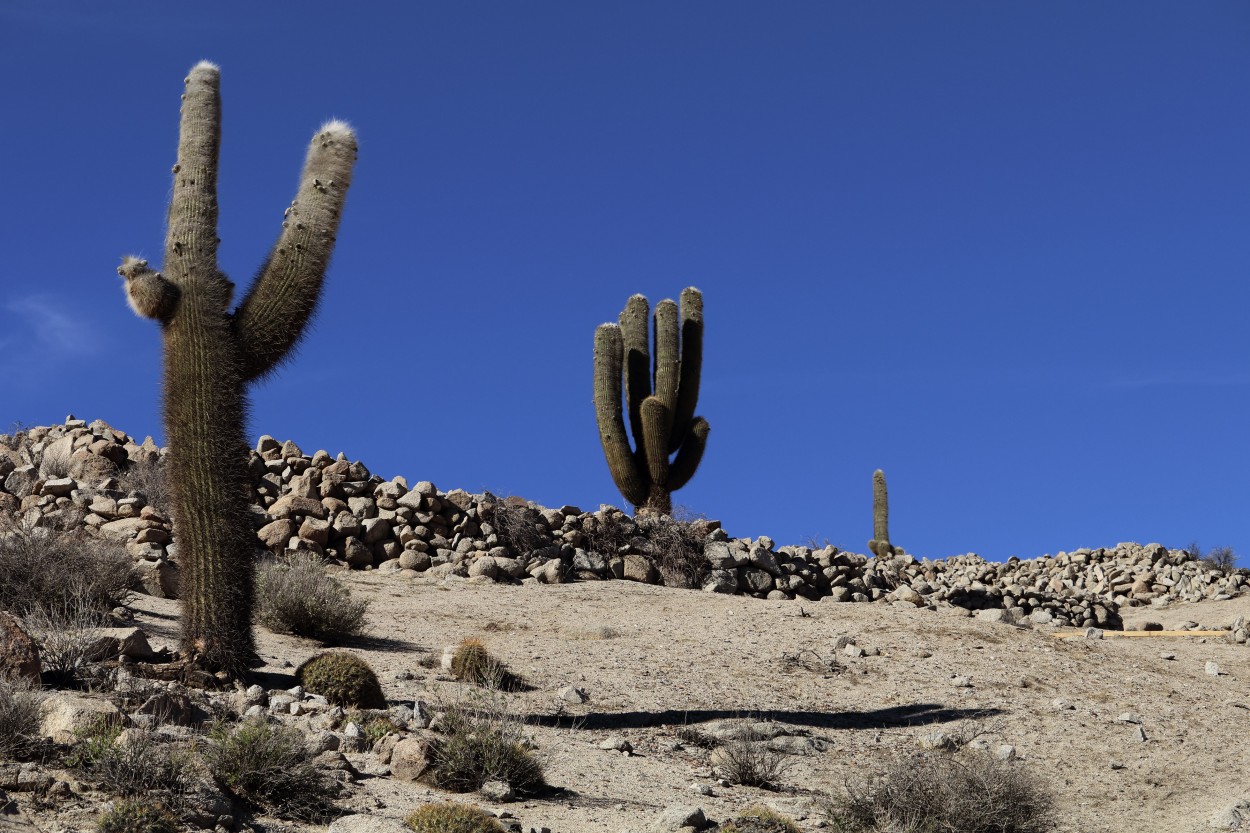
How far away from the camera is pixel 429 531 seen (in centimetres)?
1984

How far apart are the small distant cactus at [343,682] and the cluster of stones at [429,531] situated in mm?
5700

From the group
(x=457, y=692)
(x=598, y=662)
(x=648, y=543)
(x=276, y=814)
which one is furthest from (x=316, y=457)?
(x=276, y=814)

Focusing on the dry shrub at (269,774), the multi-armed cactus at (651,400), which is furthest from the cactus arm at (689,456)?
the dry shrub at (269,774)

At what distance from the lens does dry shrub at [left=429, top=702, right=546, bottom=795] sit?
929 centimetres

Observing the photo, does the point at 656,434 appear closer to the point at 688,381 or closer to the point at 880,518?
the point at 688,381

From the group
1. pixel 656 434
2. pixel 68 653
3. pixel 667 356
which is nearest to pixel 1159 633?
pixel 656 434

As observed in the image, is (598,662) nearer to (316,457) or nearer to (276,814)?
(276,814)

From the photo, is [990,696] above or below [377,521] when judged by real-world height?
below

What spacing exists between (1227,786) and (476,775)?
284 inches

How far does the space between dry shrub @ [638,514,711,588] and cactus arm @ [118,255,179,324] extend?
1019 centimetres

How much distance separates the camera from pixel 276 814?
815cm

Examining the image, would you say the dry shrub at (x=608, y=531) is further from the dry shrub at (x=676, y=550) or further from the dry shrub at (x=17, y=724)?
Result: the dry shrub at (x=17, y=724)

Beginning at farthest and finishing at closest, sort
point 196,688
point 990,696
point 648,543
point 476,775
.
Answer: point 648,543 < point 990,696 < point 196,688 < point 476,775

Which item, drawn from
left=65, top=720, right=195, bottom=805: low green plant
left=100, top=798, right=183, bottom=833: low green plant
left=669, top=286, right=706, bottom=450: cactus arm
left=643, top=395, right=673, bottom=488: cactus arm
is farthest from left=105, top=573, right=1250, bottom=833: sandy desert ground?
left=669, top=286, right=706, bottom=450: cactus arm
